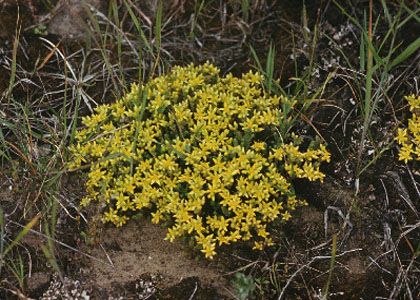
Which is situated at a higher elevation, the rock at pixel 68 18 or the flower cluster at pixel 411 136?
the rock at pixel 68 18

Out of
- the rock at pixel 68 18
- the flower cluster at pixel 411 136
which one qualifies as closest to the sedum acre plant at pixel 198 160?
the flower cluster at pixel 411 136

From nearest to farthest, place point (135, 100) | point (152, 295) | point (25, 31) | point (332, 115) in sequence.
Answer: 1. point (152, 295)
2. point (135, 100)
3. point (332, 115)
4. point (25, 31)

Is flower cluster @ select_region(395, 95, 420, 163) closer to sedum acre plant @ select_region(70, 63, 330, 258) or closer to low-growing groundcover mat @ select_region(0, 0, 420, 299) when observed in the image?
low-growing groundcover mat @ select_region(0, 0, 420, 299)

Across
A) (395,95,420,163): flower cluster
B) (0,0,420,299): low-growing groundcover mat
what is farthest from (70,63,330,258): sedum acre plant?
(395,95,420,163): flower cluster

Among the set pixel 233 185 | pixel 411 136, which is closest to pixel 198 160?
pixel 233 185

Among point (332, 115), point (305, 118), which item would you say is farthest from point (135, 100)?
point (332, 115)

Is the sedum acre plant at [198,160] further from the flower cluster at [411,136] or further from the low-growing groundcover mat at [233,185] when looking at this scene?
the flower cluster at [411,136]

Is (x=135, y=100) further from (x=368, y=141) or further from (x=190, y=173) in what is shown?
(x=368, y=141)
